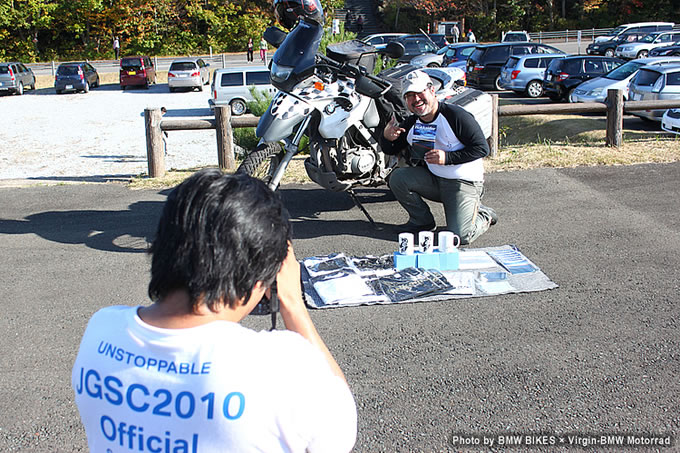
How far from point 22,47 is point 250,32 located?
16798mm

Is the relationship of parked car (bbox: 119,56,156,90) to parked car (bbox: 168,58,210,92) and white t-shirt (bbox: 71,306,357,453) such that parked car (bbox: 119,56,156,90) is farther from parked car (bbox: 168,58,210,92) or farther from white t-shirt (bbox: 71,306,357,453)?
white t-shirt (bbox: 71,306,357,453)

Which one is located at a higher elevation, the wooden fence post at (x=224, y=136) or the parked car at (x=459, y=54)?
the parked car at (x=459, y=54)

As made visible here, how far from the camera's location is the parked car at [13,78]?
116ft

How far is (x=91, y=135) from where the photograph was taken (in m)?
21.7

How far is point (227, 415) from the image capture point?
60.4 inches

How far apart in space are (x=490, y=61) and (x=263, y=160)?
24.2 m

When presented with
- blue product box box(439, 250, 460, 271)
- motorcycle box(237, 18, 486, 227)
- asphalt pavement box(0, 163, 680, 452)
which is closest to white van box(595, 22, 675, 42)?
asphalt pavement box(0, 163, 680, 452)

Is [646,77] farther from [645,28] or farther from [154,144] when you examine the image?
[645,28]

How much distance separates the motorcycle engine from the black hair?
5124 millimetres

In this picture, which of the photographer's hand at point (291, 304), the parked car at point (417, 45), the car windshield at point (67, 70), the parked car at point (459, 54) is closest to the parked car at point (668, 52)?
the parked car at point (459, 54)

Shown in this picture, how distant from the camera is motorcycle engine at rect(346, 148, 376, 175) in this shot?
678 centimetres

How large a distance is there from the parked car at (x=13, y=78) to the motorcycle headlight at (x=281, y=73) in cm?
3357

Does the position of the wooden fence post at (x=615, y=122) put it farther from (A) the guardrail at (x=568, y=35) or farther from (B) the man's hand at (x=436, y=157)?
(A) the guardrail at (x=568, y=35)

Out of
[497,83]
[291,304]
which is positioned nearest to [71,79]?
[497,83]
